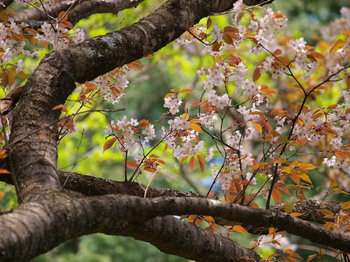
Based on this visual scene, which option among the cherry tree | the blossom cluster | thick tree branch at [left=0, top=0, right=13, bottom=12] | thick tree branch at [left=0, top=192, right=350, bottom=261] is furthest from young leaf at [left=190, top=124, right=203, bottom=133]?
thick tree branch at [left=0, top=0, right=13, bottom=12]

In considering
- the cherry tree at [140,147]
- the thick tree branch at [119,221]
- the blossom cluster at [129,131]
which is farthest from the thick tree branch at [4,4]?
the thick tree branch at [119,221]

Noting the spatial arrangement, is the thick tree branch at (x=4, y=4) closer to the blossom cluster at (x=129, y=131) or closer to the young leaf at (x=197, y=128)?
the blossom cluster at (x=129, y=131)

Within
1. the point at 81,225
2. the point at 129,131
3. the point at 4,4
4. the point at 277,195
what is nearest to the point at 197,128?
the point at 129,131

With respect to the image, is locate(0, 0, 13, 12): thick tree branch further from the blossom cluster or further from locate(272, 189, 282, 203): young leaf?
locate(272, 189, 282, 203): young leaf

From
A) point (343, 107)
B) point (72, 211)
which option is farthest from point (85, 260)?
point (72, 211)

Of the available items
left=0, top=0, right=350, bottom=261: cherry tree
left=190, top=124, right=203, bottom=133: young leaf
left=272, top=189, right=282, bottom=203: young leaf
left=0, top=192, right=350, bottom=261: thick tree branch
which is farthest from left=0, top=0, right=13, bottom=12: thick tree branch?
left=272, top=189, right=282, bottom=203: young leaf

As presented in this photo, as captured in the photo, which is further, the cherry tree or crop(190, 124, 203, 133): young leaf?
crop(190, 124, 203, 133): young leaf

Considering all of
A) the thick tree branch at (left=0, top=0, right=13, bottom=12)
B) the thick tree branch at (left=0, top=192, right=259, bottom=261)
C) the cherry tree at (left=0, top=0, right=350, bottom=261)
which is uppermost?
the thick tree branch at (left=0, top=0, right=13, bottom=12)

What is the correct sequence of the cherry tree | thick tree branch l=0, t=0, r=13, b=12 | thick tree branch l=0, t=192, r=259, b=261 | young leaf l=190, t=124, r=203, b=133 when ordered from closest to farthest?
thick tree branch l=0, t=192, r=259, b=261 < the cherry tree < young leaf l=190, t=124, r=203, b=133 < thick tree branch l=0, t=0, r=13, b=12

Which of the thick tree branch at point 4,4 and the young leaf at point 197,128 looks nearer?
the young leaf at point 197,128

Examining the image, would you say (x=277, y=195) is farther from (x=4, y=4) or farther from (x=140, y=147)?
(x=4, y=4)

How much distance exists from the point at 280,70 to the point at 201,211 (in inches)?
30.1

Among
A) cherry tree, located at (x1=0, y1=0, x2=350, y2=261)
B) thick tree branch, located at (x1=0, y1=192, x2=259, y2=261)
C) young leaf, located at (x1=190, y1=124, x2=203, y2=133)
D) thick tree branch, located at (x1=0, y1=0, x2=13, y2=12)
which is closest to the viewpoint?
thick tree branch, located at (x1=0, y1=192, x2=259, y2=261)

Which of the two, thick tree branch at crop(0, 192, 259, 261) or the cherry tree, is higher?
the cherry tree
